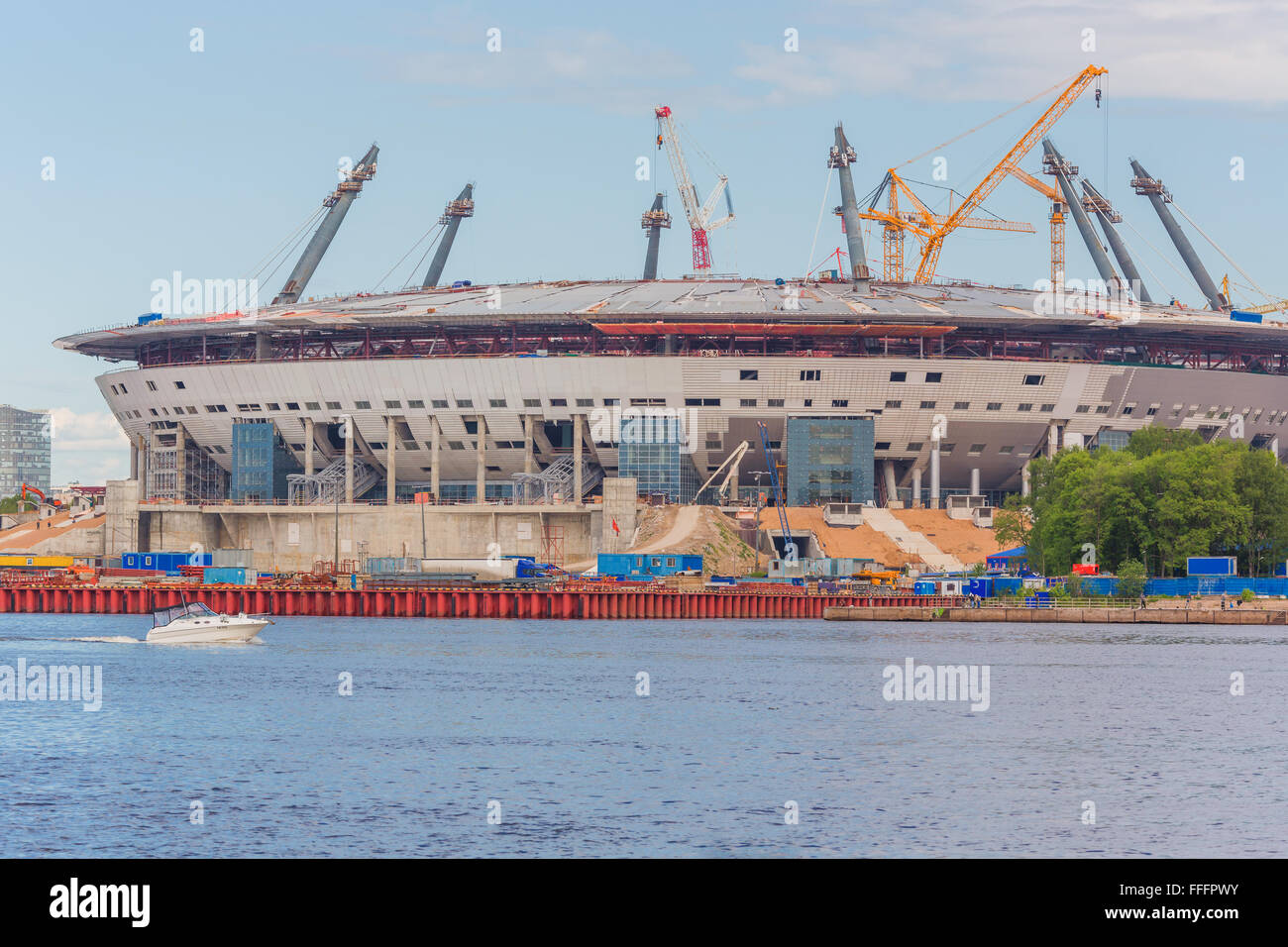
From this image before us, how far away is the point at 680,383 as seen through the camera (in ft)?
431

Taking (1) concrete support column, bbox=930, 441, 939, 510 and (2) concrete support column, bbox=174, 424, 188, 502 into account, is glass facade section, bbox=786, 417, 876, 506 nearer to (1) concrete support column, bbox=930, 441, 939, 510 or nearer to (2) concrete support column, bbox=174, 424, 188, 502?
(1) concrete support column, bbox=930, 441, 939, 510

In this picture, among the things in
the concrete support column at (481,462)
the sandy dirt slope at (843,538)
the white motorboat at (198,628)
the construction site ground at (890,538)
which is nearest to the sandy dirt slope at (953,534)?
the construction site ground at (890,538)

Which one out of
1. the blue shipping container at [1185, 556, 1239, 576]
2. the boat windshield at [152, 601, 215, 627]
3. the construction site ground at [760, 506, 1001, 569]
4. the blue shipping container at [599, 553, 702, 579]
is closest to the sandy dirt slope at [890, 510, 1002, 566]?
the construction site ground at [760, 506, 1001, 569]

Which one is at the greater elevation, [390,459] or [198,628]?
[390,459]

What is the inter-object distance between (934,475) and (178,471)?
2371 inches

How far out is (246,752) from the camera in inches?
1977

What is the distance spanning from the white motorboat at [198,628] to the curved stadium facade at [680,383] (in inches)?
1911

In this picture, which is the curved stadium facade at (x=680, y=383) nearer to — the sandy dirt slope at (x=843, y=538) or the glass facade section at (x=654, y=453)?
the glass facade section at (x=654, y=453)

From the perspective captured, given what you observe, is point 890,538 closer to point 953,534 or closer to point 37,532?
point 953,534

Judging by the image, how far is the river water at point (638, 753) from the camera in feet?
128

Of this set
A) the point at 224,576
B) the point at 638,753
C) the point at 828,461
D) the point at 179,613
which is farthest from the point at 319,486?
the point at 638,753
